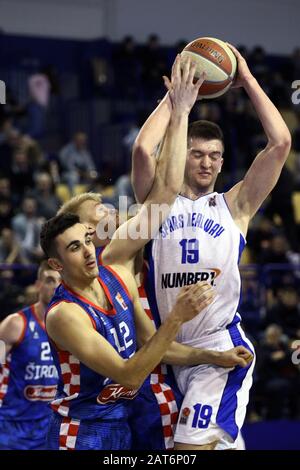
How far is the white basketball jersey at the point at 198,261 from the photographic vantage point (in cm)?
495

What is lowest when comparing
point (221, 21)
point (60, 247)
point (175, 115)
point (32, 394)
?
point (32, 394)

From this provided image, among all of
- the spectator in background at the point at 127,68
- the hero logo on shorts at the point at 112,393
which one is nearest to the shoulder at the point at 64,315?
the hero logo on shorts at the point at 112,393

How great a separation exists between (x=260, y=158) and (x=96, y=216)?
3.29 ft

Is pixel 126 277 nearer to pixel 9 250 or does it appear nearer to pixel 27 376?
pixel 27 376

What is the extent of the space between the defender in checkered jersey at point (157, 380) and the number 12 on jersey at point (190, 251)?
0.25 m

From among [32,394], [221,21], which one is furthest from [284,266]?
[221,21]

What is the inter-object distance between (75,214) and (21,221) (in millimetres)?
6011

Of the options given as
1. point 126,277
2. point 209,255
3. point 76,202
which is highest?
point 76,202

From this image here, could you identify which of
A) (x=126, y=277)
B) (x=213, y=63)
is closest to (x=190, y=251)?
(x=126, y=277)

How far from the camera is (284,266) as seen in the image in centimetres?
1091

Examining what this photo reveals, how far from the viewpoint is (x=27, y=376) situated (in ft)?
Result: 23.1

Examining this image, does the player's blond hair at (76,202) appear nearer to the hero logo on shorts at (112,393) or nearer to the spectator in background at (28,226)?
the hero logo on shorts at (112,393)

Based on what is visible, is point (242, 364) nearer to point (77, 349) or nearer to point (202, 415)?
point (202, 415)

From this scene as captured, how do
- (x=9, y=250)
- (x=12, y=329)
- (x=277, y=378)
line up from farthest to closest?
(x=9, y=250) < (x=277, y=378) < (x=12, y=329)
